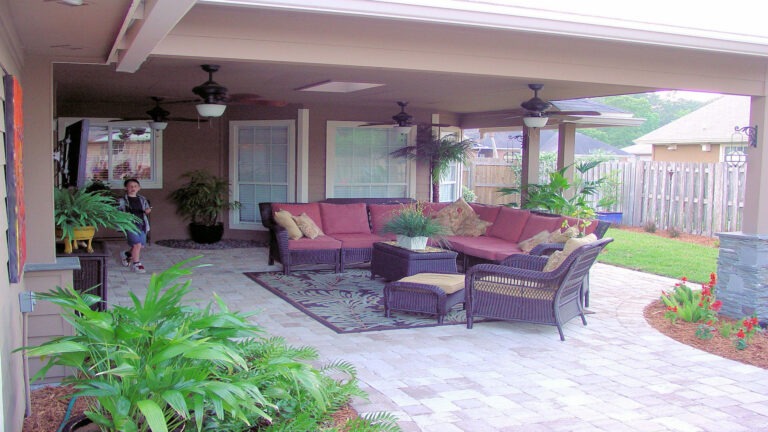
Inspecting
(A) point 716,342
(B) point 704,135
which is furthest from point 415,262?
(B) point 704,135

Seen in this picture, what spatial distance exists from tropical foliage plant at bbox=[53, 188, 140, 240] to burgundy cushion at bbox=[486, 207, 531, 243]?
5.53m

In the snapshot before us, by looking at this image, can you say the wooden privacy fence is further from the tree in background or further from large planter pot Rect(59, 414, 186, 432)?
the tree in background

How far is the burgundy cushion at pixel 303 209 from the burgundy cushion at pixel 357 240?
420 mm

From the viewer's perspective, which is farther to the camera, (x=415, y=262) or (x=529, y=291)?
(x=415, y=262)

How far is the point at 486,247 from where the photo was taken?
879cm

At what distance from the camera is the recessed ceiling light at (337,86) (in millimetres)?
8312

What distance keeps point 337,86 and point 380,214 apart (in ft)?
8.06

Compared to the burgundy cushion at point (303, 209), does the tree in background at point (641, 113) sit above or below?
above

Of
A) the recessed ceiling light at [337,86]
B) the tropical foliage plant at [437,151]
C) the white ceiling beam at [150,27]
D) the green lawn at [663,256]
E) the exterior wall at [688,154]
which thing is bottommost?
the green lawn at [663,256]

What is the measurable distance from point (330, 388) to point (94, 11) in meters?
2.31

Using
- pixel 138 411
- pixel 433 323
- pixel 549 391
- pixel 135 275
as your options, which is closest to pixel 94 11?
pixel 138 411

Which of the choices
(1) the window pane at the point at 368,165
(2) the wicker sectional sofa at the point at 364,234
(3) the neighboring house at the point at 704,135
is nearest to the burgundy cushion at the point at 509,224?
(2) the wicker sectional sofa at the point at 364,234

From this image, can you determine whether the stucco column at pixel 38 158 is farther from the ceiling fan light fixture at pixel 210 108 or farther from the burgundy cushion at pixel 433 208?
the burgundy cushion at pixel 433 208

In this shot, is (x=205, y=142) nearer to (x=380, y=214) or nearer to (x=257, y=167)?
(x=257, y=167)
